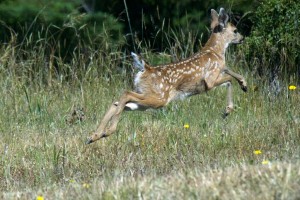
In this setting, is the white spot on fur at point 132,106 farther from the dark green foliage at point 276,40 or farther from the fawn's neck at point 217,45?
the dark green foliage at point 276,40

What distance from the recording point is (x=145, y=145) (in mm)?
9984

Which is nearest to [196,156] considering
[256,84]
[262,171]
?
[262,171]

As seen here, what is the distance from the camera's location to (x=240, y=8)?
55.1ft

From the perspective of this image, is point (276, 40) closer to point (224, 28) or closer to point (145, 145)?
point (224, 28)

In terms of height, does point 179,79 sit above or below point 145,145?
above

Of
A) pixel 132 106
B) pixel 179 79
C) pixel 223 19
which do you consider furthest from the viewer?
pixel 223 19

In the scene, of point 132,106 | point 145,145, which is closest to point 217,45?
point 132,106

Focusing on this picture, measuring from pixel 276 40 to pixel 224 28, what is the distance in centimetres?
122

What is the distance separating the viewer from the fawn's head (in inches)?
486

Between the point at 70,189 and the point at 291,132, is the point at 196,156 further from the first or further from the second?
the point at 70,189

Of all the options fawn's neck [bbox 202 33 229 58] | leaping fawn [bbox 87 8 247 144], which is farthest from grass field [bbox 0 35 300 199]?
fawn's neck [bbox 202 33 229 58]

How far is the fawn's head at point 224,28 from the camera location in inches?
486

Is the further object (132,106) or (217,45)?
→ (217,45)

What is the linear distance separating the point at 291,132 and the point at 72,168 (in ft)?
7.33
